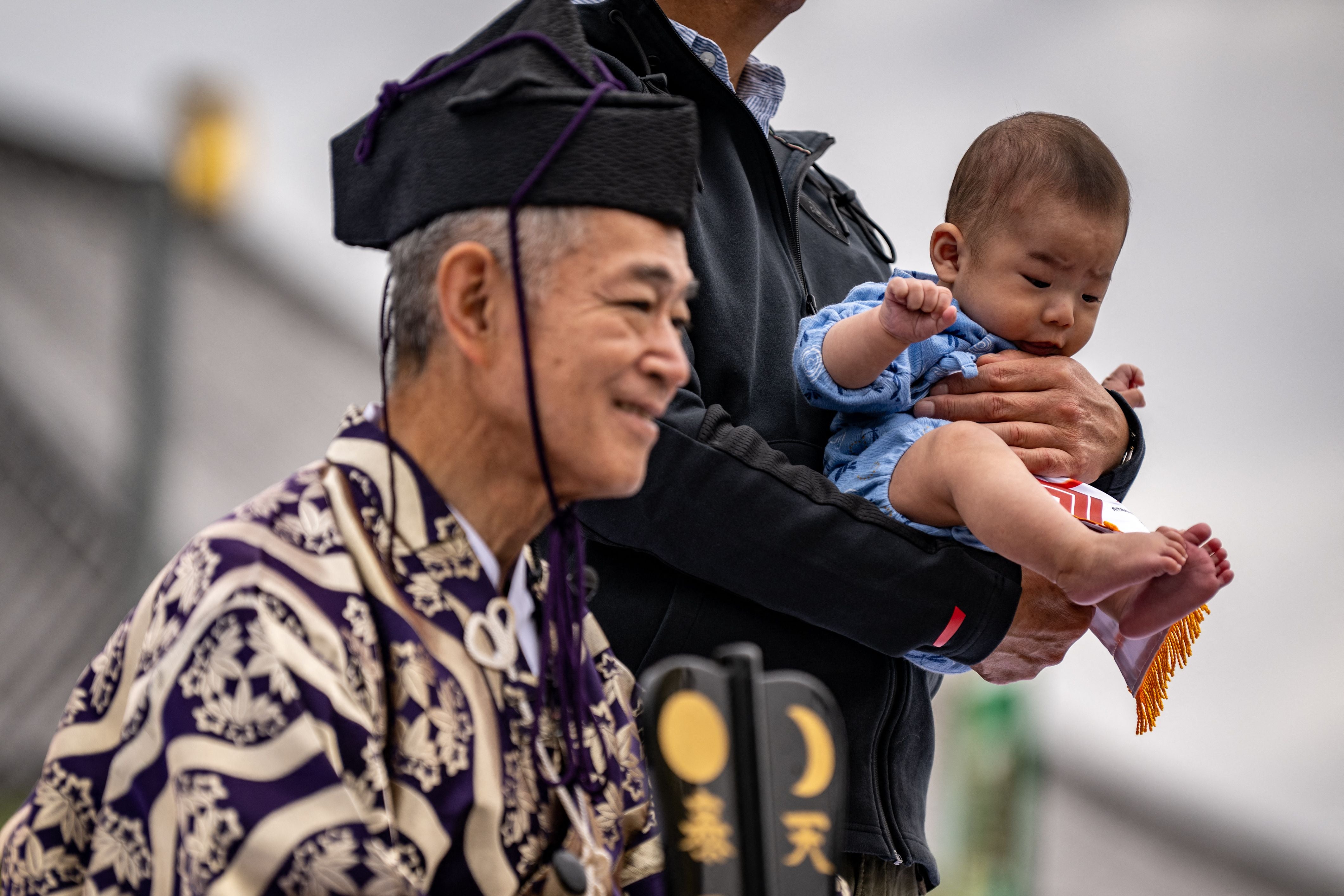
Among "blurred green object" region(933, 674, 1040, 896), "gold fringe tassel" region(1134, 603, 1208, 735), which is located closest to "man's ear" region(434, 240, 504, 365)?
"gold fringe tassel" region(1134, 603, 1208, 735)

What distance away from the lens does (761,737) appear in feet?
3.43

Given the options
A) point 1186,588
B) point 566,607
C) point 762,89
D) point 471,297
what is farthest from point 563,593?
point 762,89

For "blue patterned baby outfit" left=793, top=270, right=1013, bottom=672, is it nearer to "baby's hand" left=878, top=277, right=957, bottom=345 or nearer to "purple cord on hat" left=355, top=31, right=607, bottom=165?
"baby's hand" left=878, top=277, right=957, bottom=345

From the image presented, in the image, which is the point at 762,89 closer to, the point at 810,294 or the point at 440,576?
the point at 810,294

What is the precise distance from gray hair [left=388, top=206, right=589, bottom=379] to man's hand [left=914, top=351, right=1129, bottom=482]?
0.84m

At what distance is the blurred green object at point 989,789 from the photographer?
514 centimetres

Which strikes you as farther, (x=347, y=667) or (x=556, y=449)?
(x=556, y=449)

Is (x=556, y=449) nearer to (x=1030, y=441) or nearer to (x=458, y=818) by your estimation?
(x=458, y=818)

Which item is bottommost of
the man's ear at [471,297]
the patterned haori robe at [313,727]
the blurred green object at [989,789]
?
the blurred green object at [989,789]

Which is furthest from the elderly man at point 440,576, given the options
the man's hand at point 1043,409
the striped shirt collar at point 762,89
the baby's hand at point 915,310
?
the striped shirt collar at point 762,89

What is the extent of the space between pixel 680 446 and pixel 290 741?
0.72 meters

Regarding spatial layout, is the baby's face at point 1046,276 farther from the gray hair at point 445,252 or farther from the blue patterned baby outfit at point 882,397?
the gray hair at point 445,252

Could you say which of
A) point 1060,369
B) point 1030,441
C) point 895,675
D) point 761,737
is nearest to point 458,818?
point 761,737

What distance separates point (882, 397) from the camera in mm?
1795
